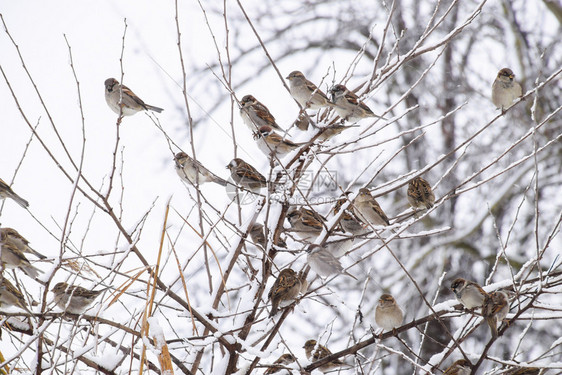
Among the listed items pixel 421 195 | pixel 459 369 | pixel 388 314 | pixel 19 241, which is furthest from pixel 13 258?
pixel 459 369

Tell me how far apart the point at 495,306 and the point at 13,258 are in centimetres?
297

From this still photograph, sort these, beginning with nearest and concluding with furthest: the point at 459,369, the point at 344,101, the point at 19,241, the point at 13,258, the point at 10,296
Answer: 1. the point at 10,296
2. the point at 13,258
3. the point at 19,241
4. the point at 344,101
5. the point at 459,369

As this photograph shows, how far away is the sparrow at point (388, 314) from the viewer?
512 cm

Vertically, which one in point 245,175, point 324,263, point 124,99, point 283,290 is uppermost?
point 124,99

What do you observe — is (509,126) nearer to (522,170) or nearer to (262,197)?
(522,170)

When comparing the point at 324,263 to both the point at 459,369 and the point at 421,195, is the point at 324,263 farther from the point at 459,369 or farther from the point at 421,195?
the point at 459,369

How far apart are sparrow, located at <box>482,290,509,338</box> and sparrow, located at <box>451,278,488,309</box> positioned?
0.13 meters

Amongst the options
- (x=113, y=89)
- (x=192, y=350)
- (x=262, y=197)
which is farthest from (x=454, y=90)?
(x=192, y=350)

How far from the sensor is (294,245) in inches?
195

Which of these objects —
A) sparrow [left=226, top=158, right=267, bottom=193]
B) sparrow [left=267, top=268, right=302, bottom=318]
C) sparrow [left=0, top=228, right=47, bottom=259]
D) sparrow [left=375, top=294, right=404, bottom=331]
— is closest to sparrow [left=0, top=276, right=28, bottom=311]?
sparrow [left=0, top=228, right=47, bottom=259]

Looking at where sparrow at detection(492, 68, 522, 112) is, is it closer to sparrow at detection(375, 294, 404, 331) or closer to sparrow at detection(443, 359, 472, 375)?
sparrow at detection(375, 294, 404, 331)

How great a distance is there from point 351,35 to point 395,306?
12.4 metres

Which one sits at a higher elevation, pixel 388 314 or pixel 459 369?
pixel 388 314

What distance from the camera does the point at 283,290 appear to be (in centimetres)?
409
